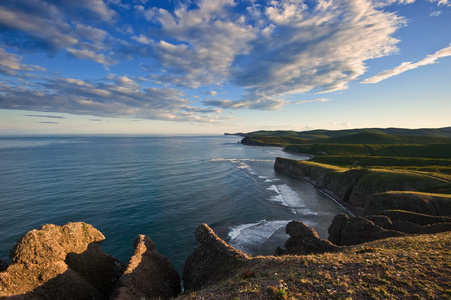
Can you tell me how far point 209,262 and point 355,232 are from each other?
19550 millimetres

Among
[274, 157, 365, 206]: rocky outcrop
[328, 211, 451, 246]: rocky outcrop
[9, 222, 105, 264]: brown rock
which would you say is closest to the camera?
[9, 222, 105, 264]: brown rock

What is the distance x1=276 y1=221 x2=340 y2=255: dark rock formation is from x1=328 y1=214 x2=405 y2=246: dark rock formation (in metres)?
6.19

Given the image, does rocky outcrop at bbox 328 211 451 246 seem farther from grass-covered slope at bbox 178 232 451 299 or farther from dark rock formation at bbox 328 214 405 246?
grass-covered slope at bbox 178 232 451 299

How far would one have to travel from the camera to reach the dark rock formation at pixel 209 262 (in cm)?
1831

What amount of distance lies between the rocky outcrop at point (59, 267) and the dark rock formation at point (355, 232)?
90.6 feet

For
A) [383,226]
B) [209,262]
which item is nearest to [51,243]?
[209,262]

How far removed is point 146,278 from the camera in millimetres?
17781

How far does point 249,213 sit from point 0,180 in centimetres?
8118

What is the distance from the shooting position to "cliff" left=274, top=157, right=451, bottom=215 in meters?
35.2

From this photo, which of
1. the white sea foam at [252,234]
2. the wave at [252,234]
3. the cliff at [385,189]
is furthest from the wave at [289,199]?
the cliff at [385,189]

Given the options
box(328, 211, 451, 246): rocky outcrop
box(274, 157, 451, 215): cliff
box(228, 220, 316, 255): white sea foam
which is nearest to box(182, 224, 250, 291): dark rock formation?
box(228, 220, 316, 255): white sea foam

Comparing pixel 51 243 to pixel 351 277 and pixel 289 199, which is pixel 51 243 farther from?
pixel 289 199

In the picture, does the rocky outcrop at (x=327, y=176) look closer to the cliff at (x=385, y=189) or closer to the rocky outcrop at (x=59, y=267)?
the cliff at (x=385, y=189)

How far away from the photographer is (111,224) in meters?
38.3
